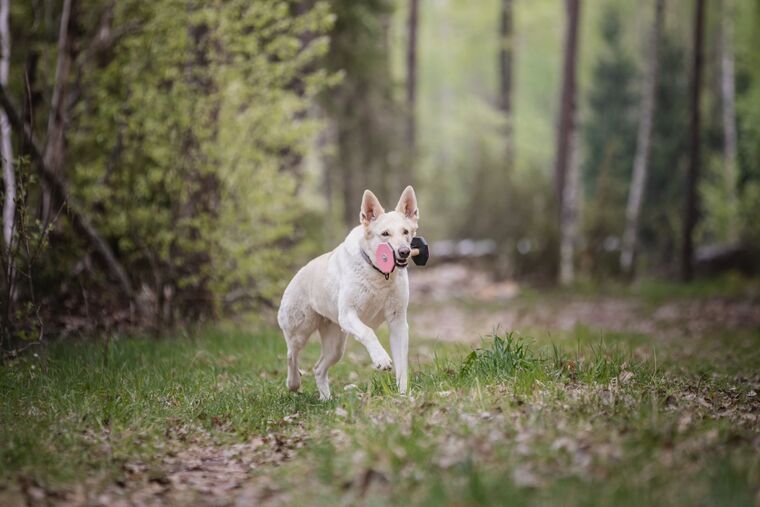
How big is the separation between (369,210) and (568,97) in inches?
711

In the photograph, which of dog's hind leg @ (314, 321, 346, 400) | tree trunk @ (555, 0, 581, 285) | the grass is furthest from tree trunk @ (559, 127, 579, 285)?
dog's hind leg @ (314, 321, 346, 400)

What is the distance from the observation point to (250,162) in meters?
11.6

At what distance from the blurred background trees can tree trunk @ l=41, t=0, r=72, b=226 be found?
3cm

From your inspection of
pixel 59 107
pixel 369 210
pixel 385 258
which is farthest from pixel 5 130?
pixel 385 258

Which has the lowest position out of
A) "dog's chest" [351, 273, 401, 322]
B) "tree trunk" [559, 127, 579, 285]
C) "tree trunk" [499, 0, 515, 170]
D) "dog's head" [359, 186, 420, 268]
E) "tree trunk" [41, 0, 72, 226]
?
"tree trunk" [559, 127, 579, 285]

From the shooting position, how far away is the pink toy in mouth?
6.02m

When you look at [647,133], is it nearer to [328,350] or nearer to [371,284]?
[328,350]

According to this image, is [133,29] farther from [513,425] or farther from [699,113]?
[699,113]

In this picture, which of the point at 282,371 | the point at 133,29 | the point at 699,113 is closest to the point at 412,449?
the point at 282,371

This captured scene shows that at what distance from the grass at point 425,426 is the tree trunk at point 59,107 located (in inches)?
122

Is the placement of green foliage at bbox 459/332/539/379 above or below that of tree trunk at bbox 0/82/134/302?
below

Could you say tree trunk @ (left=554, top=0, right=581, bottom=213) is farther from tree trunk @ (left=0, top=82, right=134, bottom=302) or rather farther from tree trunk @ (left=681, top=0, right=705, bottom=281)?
tree trunk @ (left=0, top=82, right=134, bottom=302)

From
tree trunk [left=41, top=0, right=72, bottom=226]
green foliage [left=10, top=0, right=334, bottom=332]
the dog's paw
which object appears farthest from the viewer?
green foliage [left=10, top=0, right=334, bottom=332]

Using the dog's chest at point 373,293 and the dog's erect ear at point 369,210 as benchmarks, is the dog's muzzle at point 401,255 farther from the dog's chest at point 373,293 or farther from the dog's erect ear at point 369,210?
the dog's erect ear at point 369,210
